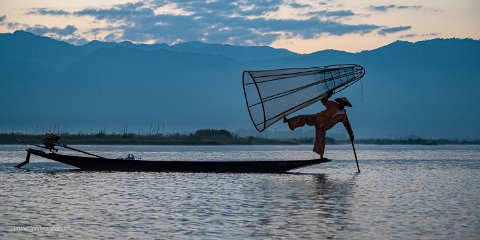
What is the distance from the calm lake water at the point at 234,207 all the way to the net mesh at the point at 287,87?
2831 millimetres

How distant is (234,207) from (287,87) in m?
11.7

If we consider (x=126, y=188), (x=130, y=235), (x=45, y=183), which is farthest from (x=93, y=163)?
(x=130, y=235)

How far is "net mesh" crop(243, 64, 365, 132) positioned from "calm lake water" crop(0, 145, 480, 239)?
2831mm

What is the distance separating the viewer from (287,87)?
32938 mm

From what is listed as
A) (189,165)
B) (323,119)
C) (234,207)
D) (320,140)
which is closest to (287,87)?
(323,119)

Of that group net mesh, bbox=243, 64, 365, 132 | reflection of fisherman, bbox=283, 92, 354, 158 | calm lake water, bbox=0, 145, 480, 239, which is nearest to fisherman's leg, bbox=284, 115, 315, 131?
reflection of fisherman, bbox=283, 92, 354, 158

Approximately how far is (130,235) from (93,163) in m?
20.2

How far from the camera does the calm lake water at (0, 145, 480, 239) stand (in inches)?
677

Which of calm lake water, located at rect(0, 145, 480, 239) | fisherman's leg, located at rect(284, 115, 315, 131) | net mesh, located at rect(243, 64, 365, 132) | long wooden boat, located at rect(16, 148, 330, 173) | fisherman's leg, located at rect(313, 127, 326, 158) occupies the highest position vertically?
net mesh, located at rect(243, 64, 365, 132)

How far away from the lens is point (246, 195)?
2569 centimetres

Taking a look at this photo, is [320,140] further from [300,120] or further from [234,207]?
[234,207]

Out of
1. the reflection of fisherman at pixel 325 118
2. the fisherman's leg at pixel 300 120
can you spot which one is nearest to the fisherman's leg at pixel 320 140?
the reflection of fisherman at pixel 325 118

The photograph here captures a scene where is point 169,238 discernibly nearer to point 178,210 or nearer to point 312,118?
point 178,210

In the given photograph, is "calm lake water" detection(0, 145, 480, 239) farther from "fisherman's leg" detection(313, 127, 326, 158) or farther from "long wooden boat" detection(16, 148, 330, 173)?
"fisherman's leg" detection(313, 127, 326, 158)
